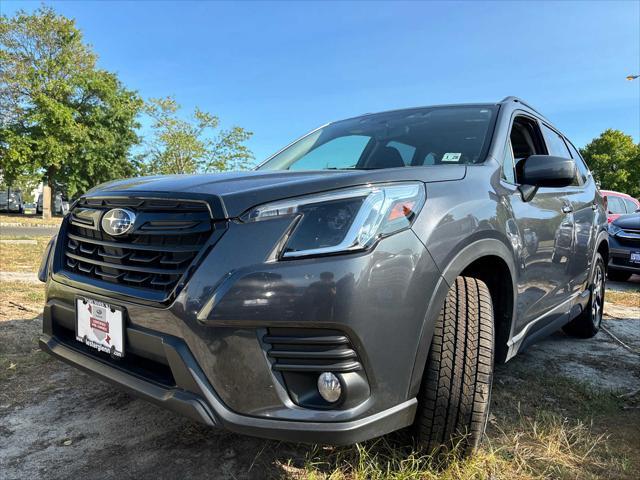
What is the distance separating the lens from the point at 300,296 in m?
1.35

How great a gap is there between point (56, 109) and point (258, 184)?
2336cm

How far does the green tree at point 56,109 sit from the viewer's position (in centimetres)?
2117

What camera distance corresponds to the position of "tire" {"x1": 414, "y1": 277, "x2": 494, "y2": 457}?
1.65m

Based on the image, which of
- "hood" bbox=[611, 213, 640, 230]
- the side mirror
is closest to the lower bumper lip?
the side mirror

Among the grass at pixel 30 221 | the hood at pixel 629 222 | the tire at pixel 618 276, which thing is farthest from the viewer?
the grass at pixel 30 221

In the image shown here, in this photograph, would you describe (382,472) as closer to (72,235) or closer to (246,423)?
(246,423)

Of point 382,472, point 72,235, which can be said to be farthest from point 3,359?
point 382,472

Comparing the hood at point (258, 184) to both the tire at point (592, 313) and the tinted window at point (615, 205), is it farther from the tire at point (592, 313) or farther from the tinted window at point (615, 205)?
the tinted window at point (615, 205)

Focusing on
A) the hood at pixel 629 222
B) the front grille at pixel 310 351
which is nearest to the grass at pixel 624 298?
the hood at pixel 629 222

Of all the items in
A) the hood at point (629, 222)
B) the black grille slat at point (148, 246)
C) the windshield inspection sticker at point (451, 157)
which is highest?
the windshield inspection sticker at point (451, 157)

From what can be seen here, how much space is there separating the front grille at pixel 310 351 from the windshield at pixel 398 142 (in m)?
1.17

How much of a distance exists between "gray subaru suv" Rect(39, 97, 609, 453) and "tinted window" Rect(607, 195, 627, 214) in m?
8.74

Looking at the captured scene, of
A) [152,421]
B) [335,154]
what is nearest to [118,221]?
[152,421]

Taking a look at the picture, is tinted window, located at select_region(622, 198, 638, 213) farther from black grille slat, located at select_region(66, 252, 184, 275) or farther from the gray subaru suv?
black grille slat, located at select_region(66, 252, 184, 275)
